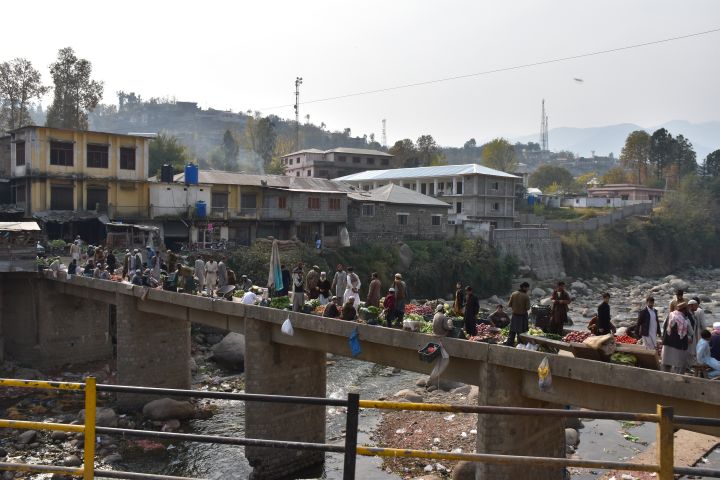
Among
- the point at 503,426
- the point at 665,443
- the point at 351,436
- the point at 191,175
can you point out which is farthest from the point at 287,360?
the point at 191,175

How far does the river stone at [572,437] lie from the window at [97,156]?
37.2m

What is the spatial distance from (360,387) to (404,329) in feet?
46.6

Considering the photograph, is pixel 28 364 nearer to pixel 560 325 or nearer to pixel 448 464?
pixel 448 464

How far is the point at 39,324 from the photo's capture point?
32.3 metres

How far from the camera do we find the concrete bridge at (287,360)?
43.0 ft

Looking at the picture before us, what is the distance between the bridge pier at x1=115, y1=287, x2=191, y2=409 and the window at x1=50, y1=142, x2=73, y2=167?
20405 mm

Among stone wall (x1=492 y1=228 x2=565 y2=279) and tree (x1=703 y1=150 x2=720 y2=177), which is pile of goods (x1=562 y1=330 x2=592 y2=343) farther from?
tree (x1=703 y1=150 x2=720 y2=177)

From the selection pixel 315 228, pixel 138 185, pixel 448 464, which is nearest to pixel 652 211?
pixel 315 228

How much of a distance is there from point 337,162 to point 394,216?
29538 mm

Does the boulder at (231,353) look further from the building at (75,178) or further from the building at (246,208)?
the building at (246,208)

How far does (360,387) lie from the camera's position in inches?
1205

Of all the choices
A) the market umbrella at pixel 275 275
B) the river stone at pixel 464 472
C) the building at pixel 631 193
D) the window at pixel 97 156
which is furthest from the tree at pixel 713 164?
the river stone at pixel 464 472

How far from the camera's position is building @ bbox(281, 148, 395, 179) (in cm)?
8688

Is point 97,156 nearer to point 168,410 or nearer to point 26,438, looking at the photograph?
point 168,410
